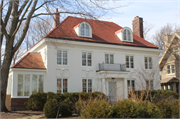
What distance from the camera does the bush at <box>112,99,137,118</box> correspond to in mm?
9062

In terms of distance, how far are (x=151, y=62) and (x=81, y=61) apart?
9060 millimetres

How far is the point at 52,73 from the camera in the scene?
19.3 m

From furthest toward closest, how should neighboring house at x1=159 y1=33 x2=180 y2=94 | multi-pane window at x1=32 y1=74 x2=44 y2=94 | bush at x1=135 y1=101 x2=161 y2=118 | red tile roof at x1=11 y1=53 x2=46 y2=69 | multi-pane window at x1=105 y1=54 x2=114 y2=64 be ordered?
neighboring house at x1=159 y1=33 x2=180 y2=94, multi-pane window at x1=105 y1=54 x2=114 y2=64, multi-pane window at x1=32 y1=74 x2=44 y2=94, red tile roof at x1=11 y1=53 x2=46 y2=69, bush at x1=135 y1=101 x2=161 y2=118

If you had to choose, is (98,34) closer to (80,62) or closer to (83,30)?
(83,30)

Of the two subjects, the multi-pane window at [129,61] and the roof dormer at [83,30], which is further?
the multi-pane window at [129,61]

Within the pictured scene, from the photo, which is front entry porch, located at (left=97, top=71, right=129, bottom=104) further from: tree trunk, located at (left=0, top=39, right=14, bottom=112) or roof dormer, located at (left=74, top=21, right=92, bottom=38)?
tree trunk, located at (left=0, top=39, right=14, bottom=112)

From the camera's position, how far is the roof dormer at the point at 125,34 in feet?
77.3

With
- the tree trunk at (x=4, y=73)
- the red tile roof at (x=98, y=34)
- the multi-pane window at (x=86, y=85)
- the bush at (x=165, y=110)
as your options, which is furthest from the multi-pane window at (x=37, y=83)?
the bush at (x=165, y=110)

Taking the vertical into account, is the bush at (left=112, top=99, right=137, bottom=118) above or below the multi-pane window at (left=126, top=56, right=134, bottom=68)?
below

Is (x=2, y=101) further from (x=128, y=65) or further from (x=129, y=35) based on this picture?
(x=129, y=35)

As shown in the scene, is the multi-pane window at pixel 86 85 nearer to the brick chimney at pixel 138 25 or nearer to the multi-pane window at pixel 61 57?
the multi-pane window at pixel 61 57

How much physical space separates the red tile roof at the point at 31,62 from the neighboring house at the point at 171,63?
1784cm

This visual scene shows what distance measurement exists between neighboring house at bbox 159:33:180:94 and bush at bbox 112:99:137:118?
20.1 metres

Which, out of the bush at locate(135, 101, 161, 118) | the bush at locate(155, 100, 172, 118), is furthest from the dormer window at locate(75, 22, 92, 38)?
the bush at locate(135, 101, 161, 118)
